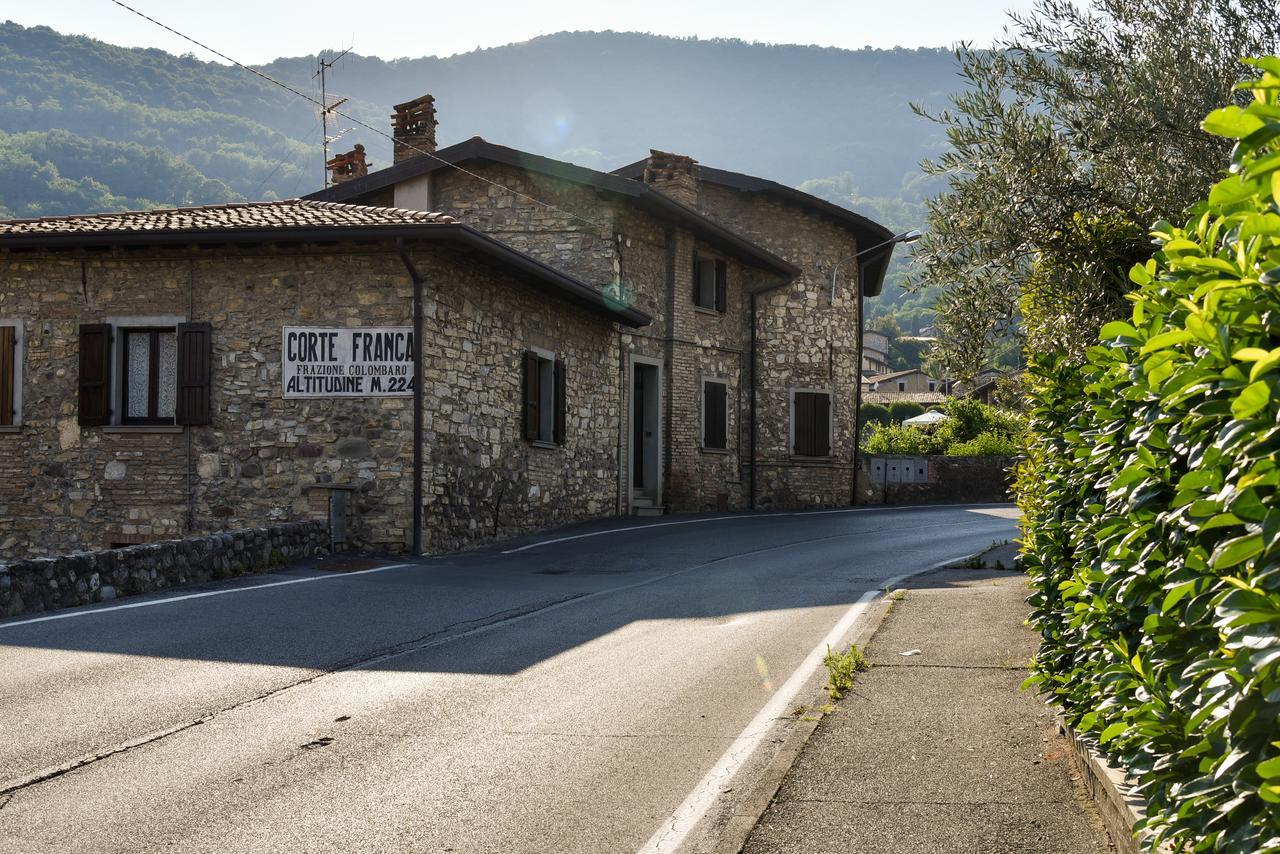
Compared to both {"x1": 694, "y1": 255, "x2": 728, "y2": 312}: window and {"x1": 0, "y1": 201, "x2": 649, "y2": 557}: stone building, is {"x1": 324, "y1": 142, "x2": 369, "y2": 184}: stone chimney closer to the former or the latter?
{"x1": 694, "y1": 255, "x2": 728, "y2": 312}: window

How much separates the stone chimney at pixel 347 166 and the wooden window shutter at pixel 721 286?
26.9ft

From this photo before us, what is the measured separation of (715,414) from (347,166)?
991 cm

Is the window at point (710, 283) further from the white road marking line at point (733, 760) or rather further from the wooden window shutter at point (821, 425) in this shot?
the white road marking line at point (733, 760)

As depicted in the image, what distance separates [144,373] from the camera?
59.9 ft

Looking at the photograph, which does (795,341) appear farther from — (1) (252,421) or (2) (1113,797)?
(2) (1113,797)

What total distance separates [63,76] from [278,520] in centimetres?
12700

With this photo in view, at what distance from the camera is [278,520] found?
56.8ft

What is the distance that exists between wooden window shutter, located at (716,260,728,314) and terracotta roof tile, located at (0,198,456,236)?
426 inches

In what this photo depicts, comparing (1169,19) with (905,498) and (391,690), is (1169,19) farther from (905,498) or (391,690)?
(905,498)

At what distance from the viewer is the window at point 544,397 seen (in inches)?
802

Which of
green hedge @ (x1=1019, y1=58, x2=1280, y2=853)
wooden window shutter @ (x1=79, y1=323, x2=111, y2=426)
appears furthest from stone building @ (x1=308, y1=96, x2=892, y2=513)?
green hedge @ (x1=1019, y1=58, x2=1280, y2=853)

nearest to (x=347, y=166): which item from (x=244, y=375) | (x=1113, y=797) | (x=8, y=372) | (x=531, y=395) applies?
(x=531, y=395)

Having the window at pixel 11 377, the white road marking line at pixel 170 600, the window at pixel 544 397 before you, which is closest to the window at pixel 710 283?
the window at pixel 544 397

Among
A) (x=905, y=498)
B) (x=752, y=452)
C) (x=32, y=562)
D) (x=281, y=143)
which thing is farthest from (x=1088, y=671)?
(x=281, y=143)
